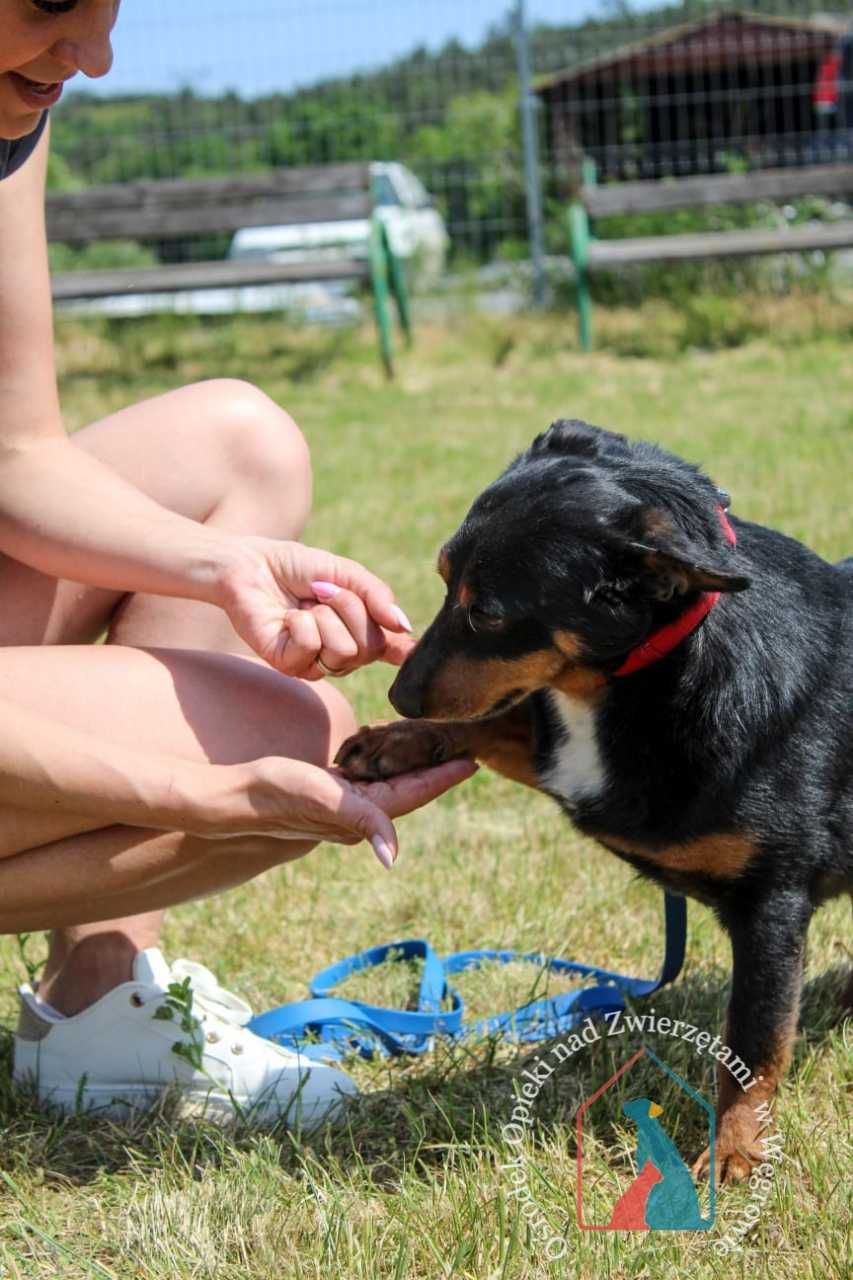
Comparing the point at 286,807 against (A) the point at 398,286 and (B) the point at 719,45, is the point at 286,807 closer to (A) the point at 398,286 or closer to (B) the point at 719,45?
(A) the point at 398,286

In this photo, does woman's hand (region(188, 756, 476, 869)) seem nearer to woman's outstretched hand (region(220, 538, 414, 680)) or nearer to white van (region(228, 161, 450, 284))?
woman's outstretched hand (region(220, 538, 414, 680))

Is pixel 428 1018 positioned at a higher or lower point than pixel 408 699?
lower

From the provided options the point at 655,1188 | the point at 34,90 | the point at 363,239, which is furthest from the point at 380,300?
the point at 655,1188

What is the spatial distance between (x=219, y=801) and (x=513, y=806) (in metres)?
1.63

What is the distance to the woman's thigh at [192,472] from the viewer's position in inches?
95.7

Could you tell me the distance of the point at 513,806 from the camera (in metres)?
3.50

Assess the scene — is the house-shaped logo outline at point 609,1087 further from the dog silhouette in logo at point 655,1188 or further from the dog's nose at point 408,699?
the dog's nose at point 408,699

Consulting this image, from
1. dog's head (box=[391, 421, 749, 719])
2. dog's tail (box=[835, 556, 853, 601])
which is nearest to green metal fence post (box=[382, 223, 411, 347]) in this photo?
dog's tail (box=[835, 556, 853, 601])

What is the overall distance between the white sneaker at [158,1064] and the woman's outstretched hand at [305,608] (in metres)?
0.58

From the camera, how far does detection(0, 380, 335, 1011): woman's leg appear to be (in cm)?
242

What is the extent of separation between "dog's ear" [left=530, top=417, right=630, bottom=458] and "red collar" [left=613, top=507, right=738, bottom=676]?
0.83 feet

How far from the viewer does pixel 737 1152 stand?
206cm

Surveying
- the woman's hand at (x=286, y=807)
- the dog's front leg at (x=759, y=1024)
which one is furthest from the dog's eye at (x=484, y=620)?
the dog's front leg at (x=759, y=1024)

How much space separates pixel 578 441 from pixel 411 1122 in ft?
3.67
